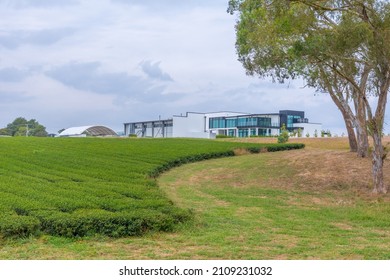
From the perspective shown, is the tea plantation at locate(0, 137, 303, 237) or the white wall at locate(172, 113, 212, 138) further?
the white wall at locate(172, 113, 212, 138)

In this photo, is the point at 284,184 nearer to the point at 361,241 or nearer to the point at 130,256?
the point at 361,241

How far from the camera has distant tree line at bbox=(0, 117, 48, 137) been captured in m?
81.7

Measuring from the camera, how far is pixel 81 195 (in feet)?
44.0

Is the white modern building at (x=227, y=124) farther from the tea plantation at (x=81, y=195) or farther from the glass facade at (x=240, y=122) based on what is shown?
the tea plantation at (x=81, y=195)

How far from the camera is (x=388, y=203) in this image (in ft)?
54.7

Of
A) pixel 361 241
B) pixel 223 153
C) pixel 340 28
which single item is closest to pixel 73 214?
pixel 361 241

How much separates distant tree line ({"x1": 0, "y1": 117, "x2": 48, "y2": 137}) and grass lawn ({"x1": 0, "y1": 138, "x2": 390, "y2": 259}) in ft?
197

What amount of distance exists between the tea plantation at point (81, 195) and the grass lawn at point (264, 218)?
33 centimetres

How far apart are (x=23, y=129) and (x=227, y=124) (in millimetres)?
31259

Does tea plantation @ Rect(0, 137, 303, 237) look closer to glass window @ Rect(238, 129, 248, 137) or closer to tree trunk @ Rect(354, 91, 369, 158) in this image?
tree trunk @ Rect(354, 91, 369, 158)

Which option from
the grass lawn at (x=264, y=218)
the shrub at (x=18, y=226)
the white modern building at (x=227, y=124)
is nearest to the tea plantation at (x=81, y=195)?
the shrub at (x=18, y=226)

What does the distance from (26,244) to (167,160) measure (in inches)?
632

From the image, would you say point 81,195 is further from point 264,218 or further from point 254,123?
point 254,123

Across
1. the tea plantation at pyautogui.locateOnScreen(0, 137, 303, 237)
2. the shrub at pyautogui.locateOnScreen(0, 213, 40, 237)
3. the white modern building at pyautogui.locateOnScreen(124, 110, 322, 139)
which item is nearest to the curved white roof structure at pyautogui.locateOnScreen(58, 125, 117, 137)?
the white modern building at pyautogui.locateOnScreen(124, 110, 322, 139)
